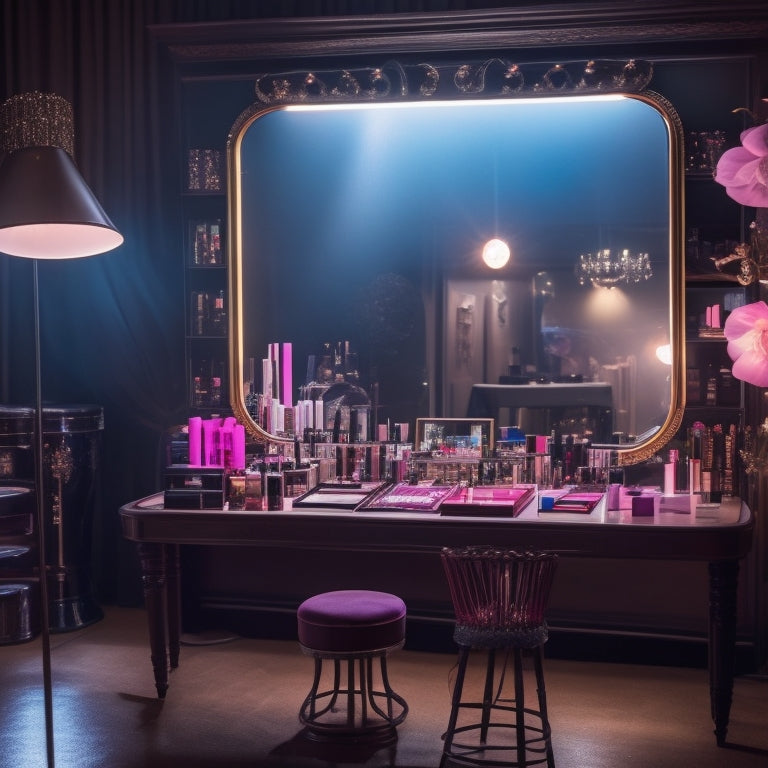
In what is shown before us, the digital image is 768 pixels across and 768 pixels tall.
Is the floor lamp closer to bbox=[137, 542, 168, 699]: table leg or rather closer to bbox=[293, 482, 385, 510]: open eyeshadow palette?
bbox=[137, 542, 168, 699]: table leg

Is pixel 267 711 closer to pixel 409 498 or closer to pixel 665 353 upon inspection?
pixel 409 498

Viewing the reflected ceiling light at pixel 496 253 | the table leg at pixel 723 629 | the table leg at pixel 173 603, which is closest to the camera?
the table leg at pixel 723 629

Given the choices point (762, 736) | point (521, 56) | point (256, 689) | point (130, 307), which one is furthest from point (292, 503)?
point (521, 56)

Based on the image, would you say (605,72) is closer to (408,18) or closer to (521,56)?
(521,56)

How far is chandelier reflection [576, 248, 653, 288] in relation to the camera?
4.09 metres

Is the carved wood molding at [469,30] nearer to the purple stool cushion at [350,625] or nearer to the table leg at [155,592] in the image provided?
the table leg at [155,592]

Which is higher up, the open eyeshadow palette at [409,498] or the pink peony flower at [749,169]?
the pink peony flower at [749,169]

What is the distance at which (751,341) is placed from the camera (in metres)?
3.30

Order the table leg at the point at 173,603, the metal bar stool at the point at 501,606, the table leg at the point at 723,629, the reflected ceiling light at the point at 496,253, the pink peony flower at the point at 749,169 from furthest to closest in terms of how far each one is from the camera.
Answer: the reflected ceiling light at the point at 496,253 < the table leg at the point at 173,603 < the table leg at the point at 723,629 < the pink peony flower at the point at 749,169 < the metal bar stool at the point at 501,606

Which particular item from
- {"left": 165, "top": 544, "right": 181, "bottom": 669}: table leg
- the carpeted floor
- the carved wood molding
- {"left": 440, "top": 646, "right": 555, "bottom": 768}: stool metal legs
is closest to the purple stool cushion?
{"left": 440, "top": 646, "right": 555, "bottom": 768}: stool metal legs

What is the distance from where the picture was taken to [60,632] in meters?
4.52

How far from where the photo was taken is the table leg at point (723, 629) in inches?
128

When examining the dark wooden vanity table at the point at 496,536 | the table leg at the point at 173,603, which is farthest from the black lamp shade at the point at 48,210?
the table leg at the point at 173,603

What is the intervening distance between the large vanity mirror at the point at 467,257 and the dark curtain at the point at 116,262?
1.29ft
